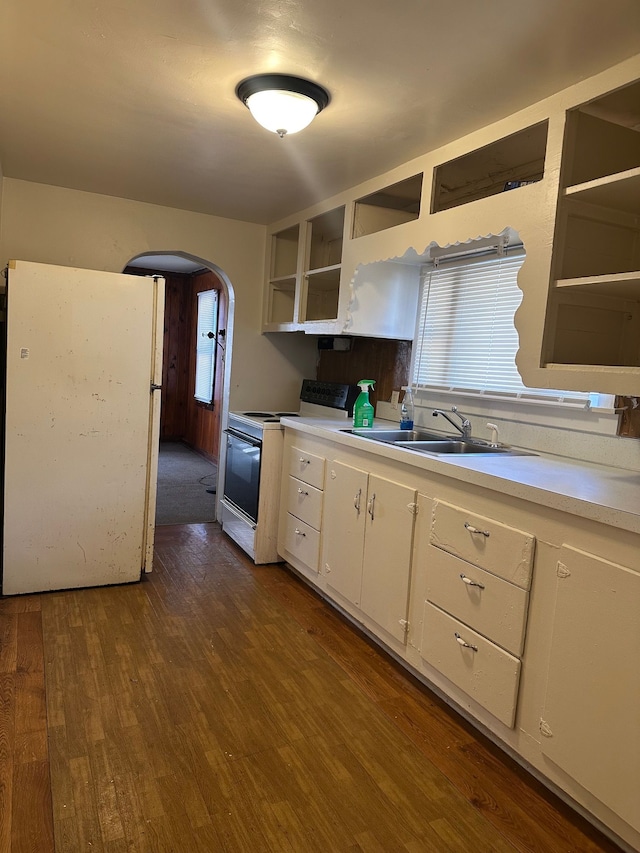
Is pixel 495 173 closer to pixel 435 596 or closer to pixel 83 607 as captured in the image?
pixel 435 596

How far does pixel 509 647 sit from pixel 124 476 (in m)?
2.16

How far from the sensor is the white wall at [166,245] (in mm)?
3549

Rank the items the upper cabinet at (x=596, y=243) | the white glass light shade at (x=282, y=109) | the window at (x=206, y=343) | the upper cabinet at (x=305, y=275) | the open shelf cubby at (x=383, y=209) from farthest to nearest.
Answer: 1. the window at (x=206, y=343)
2. the upper cabinet at (x=305, y=275)
3. the open shelf cubby at (x=383, y=209)
4. the white glass light shade at (x=282, y=109)
5. the upper cabinet at (x=596, y=243)

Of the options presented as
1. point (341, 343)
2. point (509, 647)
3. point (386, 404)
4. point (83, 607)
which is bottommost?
point (83, 607)

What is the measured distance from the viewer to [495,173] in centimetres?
276

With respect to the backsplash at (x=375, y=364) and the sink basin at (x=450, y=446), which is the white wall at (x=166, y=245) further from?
the sink basin at (x=450, y=446)

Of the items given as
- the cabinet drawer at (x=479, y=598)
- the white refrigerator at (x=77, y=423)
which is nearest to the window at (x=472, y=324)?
the cabinet drawer at (x=479, y=598)

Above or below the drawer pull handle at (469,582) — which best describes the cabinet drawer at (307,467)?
above

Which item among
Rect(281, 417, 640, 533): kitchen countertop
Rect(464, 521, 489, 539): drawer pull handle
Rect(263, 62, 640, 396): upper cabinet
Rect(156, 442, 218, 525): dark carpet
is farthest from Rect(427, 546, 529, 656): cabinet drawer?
Rect(156, 442, 218, 525): dark carpet

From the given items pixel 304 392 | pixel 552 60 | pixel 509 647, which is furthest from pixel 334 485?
pixel 552 60

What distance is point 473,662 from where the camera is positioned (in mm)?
2029

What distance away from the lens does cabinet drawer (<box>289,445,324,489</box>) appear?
310 cm

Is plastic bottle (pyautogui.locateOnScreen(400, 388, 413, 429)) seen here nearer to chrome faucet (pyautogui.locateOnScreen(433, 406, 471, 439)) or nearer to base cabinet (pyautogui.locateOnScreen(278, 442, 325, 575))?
chrome faucet (pyautogui.locateOnScreen(433, 406, 471, 439))

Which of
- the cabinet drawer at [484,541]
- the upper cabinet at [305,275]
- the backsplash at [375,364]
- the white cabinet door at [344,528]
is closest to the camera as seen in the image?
the cabinet drawer at [484,541]
